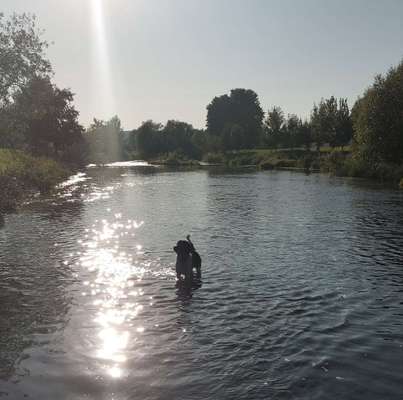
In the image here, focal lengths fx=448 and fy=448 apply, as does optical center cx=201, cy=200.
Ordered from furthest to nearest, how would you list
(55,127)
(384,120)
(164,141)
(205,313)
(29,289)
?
1. (164,141)
2. (55,127)
3. (384,120)
4. (29,289)
5. (205,313)

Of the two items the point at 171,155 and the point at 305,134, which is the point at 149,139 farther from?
the point at 305,134

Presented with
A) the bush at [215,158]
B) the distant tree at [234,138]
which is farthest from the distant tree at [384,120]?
the distant tree at [234,138]

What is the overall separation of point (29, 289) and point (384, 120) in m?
65.8

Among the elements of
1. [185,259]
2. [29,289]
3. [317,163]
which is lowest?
[29,289]

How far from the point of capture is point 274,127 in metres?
150

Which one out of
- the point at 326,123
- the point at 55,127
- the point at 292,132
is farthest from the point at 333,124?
the point at 55,127

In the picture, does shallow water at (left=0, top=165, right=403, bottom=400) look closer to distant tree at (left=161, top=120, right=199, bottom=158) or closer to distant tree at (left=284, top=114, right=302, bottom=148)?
distant tree at (left=284, top=114, right=302, bottom=148)

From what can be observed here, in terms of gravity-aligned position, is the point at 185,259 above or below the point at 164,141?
below

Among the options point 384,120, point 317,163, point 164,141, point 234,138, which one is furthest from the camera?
point 164,141

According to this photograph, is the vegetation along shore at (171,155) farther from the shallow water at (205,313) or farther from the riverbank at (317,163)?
the shallow water at (205,313)

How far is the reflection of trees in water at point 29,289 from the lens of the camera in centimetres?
1283

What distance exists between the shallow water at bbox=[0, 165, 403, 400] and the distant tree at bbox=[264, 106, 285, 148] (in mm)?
118767

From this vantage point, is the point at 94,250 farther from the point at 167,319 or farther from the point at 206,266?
the point at 167,319

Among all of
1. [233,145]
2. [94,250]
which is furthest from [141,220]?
[233,145]
